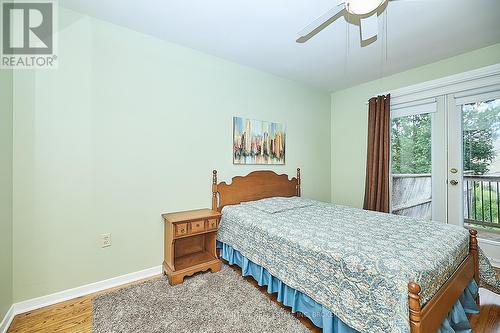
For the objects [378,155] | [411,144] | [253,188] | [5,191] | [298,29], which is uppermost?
[298,29]

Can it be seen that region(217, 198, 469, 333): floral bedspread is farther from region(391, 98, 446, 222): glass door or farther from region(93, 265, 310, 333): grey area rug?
region(391, 98, 446, 222): glass door

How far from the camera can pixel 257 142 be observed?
3.19 meters

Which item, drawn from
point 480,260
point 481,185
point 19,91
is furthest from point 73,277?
point 481,185

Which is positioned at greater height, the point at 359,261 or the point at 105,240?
the point at 359,261

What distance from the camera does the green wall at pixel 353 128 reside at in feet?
10.5

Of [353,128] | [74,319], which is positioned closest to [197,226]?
[74,319]

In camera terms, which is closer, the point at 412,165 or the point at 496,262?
the point at 496,262

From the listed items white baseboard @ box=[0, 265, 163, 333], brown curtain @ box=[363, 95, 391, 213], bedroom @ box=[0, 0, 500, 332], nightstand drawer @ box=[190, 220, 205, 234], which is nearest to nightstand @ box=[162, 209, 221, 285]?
nightstand drawer @ box=[190, 220, 205, 234]

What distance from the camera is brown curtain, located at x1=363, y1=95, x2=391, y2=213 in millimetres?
3283

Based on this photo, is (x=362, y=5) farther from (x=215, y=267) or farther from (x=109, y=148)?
(x=215, y=267)

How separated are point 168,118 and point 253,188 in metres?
1.42

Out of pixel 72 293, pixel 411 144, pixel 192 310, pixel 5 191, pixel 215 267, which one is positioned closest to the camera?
pixel 5 191

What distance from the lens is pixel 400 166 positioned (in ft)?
11.1

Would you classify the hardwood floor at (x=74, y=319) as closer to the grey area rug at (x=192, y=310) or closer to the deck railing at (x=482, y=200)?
the grey area rug at (x=192, y=310)
